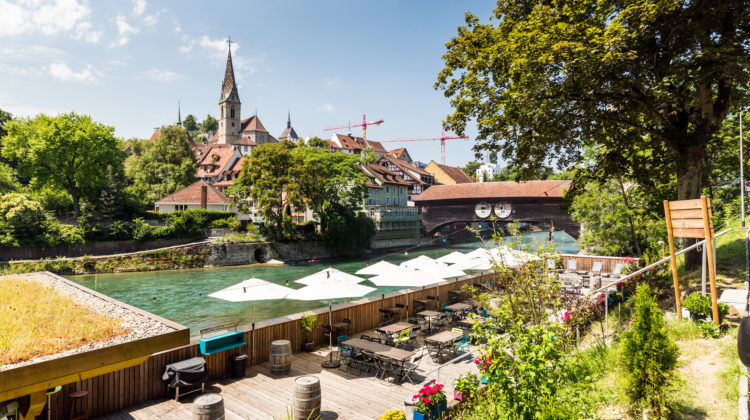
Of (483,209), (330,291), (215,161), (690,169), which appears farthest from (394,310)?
(215,161)

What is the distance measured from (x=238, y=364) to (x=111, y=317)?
307 centimetres

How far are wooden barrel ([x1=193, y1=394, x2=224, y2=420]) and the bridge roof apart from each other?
1551 inches

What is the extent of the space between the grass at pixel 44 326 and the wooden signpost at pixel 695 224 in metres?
10.2

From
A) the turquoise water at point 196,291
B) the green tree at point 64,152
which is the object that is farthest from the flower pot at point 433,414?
the green tree at point 64,152

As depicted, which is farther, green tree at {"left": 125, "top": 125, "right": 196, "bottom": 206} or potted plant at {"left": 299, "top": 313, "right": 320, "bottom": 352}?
green tree at {"left": 125, "top": 125, "right": 196, "bottom": 206}

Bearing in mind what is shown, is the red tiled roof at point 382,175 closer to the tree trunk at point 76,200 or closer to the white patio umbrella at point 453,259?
the tree trunk at point 76,200

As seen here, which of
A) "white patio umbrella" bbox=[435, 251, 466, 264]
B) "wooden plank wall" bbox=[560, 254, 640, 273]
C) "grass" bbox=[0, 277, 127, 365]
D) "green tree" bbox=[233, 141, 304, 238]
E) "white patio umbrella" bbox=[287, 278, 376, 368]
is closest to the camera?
"grass" bbox=[0, 277, 127, 365]

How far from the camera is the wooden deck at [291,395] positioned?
281 inches

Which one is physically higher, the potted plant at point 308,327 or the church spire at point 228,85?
the church spire at point 228,85

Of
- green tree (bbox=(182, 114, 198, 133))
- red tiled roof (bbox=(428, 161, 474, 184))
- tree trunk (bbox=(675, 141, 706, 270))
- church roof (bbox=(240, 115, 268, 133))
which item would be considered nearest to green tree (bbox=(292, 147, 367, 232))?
tree trunk (bbox=(675, 141, 706, 270))

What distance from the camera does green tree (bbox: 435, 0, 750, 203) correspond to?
888cm

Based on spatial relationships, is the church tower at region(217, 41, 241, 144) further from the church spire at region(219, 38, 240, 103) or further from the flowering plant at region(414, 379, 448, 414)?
the flowering plant at region(414, 379, 448, 414)

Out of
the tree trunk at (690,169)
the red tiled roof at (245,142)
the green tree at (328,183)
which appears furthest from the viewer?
the red tiled roof at (245,142)

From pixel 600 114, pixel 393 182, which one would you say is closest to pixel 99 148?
pixel 393 182
